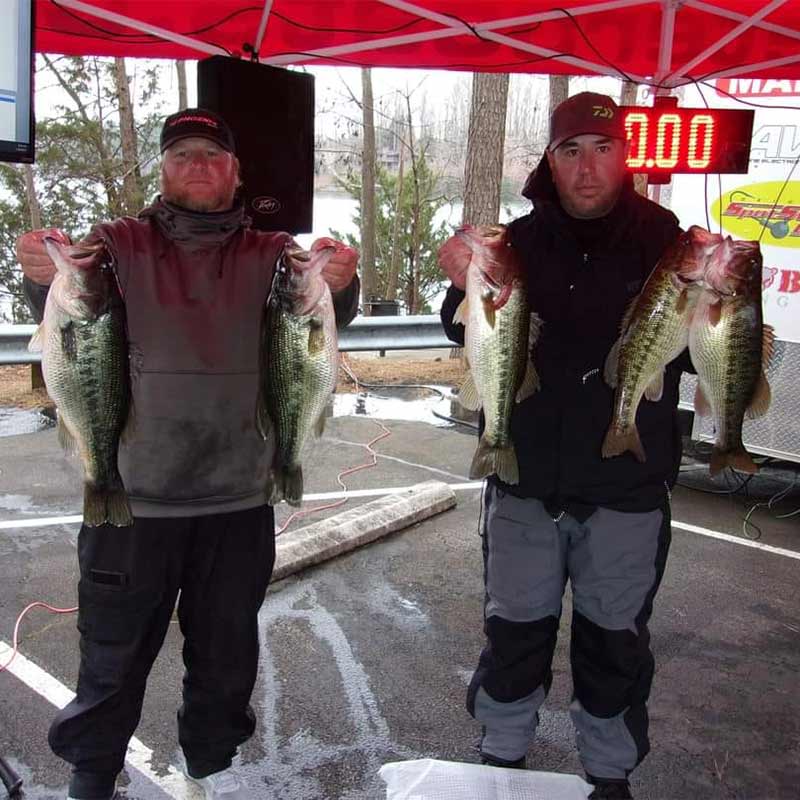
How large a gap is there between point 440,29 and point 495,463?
3.30 m

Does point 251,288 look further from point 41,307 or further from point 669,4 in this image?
point 669,4

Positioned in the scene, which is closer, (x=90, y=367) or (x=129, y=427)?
(x=90, y=367)

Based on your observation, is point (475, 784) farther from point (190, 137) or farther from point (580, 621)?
point (190, 137)

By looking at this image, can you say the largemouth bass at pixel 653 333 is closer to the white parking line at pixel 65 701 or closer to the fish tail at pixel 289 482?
the fish tail at pixel 289 482

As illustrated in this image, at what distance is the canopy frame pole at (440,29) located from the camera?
4302 millimetres

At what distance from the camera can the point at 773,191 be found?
587cm

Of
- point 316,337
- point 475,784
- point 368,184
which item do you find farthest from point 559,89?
point 475,784

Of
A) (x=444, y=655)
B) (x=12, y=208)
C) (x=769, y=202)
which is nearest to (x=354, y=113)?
(x=12, y=208)

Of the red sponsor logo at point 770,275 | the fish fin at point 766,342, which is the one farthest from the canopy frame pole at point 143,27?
the red sponsor logo at point 770,275

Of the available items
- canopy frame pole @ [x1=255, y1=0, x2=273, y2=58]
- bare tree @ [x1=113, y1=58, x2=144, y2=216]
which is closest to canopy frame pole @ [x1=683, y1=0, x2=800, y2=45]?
canopy frame pole @ [x1=255, y1=0, x2=273, y2=58]

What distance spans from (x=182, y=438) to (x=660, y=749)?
7.64ft

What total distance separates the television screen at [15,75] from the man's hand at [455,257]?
1.67m

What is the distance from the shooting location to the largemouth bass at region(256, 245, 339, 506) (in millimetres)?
2146

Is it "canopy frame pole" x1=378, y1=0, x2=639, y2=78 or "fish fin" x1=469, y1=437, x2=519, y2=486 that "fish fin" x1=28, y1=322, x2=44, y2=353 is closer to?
"fish fin" x1=469, y1=437, x2=519, y2=486
